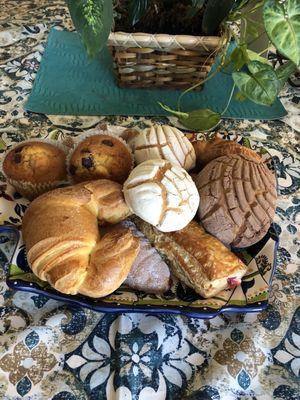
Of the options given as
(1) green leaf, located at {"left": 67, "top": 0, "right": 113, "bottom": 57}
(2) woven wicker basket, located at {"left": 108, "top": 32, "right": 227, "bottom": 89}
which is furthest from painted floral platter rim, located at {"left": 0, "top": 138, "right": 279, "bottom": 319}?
(2) woven wicker basket, located at {"left": 108, "top": 32, "right": 227, "bottom": 89}

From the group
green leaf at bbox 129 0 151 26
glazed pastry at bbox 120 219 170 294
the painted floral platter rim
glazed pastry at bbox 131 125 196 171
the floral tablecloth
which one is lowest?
the floral tablecloth

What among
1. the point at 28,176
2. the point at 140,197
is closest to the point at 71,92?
the point at 28,176

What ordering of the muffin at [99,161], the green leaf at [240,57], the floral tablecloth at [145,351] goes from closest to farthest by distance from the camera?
the floral tablecloth at [145,351], the muffin at [99,161], the green leaf at [240,57]

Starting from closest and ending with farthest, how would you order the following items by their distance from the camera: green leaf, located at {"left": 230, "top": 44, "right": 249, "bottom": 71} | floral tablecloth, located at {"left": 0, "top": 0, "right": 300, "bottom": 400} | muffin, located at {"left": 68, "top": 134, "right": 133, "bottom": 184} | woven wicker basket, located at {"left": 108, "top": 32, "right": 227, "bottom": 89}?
1. floral tablecloth, located at {"left": 0, "top": 0, "right": 300, "bottom": 400}
2. muffin, located at {"left": 68, "top": 134, "right": 133, "bottom": 184}
3. green leaf, located at {"left": 230, "top": 44, "right": 249, "bottom": 71}
4. woven wicker basket, located at {"left": 108, "top": 32, "right": 227, "bottom": 89}

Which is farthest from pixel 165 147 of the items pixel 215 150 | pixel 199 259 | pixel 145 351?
pixel 145 351

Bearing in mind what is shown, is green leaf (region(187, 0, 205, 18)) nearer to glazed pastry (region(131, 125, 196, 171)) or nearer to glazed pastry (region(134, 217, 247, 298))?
→ glazed pastry (region(131, 125, 196, 171))

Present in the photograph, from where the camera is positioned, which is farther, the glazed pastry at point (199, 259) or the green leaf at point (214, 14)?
the green leaf at point (214, 14)

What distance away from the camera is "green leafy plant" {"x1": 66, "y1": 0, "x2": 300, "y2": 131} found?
0.55 m

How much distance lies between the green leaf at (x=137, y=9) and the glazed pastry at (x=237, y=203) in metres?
0.40

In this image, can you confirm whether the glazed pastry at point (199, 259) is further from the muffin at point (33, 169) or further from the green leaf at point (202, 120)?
the green leaf at point (202, 120)

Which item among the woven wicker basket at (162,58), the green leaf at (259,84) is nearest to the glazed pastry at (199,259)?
the green leaf at (259,84)

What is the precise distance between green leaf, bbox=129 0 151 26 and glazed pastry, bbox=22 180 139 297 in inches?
17.0

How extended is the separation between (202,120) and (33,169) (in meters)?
0.35

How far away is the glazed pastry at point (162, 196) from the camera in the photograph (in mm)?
543
